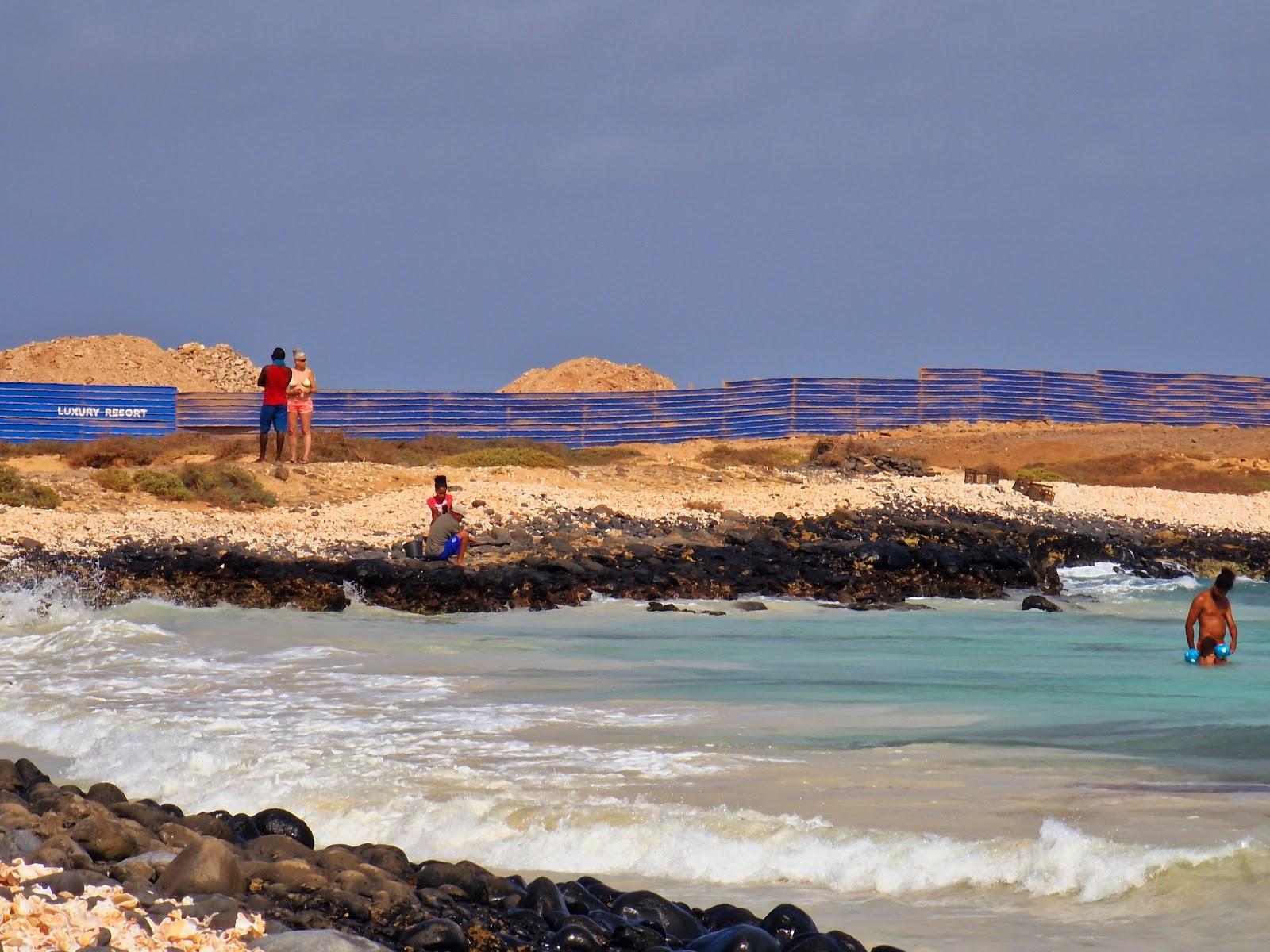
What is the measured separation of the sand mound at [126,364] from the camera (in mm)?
55031

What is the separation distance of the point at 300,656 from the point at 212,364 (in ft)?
154

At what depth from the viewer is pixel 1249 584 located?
2541cm

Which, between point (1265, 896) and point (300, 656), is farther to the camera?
point (300, 656)

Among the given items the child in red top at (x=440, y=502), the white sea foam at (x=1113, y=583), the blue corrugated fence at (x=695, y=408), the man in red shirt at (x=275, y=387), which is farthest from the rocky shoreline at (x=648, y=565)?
the blue corrugated fence at (x=695, y=408)

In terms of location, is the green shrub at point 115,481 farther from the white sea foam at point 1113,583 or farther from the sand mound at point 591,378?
the sand mound at point 591,378

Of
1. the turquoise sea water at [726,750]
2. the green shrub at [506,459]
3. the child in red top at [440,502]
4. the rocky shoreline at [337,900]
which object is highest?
the green shrub at [506,459]

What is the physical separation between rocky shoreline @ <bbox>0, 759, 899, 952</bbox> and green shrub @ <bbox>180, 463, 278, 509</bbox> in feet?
55.3

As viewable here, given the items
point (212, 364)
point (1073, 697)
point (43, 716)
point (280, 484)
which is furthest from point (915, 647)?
point (212, 364)

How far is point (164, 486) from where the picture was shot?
76.9ft

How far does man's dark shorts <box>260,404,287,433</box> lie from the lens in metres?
22.7

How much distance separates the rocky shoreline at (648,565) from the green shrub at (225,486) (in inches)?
126

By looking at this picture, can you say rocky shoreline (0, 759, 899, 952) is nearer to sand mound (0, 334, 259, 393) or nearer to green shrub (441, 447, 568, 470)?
green shrub (441, 447, 568, 470)

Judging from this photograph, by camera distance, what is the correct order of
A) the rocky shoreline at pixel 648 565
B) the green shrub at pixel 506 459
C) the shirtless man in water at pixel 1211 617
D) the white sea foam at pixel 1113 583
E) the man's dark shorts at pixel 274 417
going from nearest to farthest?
the shirtless man in water at pixel 1211 617, the rocky shoreline at pixel 648 565, the white sea foam at pixel 1113 583, the man's dark shorts at pixel 274 417, the green shrub at pixel 506 459

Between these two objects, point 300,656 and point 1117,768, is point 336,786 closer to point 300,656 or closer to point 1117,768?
point 1117,768
